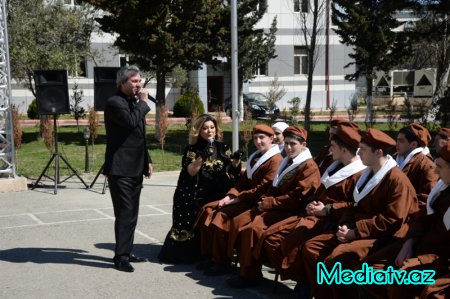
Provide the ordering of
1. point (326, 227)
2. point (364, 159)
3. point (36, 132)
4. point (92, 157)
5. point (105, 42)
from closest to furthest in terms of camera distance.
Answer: point (364, 159), point (326, 227), point (92, 157), point (36, 132), point (105, 42)

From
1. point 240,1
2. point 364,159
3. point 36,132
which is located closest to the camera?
point 364,159

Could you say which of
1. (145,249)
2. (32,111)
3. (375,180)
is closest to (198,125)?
(145,249)

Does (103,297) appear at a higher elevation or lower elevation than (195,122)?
lower

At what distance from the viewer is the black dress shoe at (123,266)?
606 cm

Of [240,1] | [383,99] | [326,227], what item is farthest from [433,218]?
[383,99]

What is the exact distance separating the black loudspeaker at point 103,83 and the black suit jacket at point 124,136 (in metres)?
5.22

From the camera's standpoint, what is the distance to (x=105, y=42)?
33125 mm

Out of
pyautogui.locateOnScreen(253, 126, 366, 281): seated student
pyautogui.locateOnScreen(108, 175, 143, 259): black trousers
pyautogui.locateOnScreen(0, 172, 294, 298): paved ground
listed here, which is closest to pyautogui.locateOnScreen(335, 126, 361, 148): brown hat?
pyautogui.locateOnScreen(253, 126, 366, 281): seated student

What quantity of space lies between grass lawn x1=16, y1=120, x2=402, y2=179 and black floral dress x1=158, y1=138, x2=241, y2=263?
23.5 feet

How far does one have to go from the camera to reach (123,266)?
609cm

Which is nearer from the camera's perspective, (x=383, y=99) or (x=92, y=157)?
(x=92, y=157)

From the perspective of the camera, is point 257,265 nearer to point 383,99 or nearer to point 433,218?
point 433,218

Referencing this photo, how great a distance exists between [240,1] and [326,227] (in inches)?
917

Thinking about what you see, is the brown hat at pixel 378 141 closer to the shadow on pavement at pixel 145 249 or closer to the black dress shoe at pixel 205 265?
the black dress shoe at pixel 205 265
